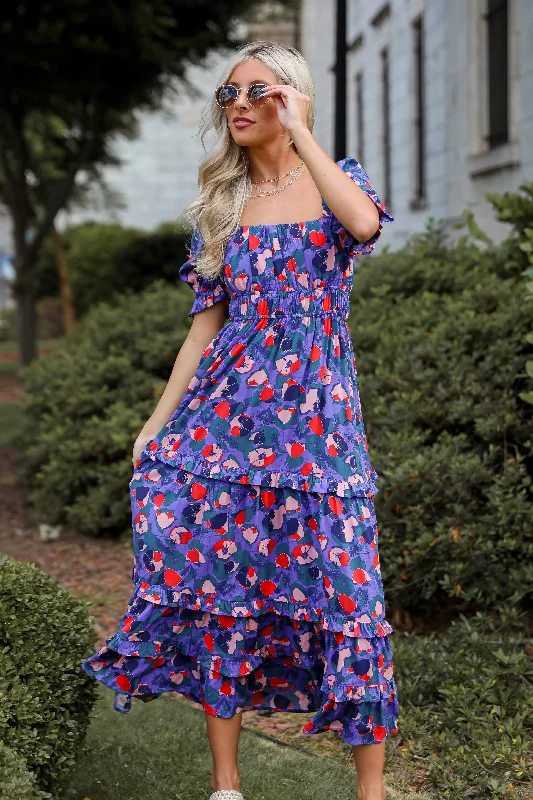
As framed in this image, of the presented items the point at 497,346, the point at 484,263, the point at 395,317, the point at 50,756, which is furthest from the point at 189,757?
the point at 484,263

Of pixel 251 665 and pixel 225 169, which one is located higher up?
pixel 225 169

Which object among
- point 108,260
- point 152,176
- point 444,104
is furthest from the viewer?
point 152,176

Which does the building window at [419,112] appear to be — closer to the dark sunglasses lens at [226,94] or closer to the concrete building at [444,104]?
the concrete building at [444,104]

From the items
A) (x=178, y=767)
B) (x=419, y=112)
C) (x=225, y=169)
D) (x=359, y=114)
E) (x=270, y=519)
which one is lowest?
(x=178, y=767)

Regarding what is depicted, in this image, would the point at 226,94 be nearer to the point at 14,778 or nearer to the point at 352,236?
the point at 352,236

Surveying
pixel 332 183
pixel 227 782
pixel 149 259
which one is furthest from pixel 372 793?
pixel 149 259

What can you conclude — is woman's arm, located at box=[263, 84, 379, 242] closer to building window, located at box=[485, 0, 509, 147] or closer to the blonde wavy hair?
the blonde wavy hair

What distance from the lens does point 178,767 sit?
11.4 feet

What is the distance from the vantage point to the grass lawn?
3291 millimetres

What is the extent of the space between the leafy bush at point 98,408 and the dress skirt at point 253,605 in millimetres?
3361

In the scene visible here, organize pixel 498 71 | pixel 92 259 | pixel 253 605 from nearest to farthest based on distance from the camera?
pixel 253 605, pixel 498 71, pixel 92 259

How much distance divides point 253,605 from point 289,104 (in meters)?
1.33

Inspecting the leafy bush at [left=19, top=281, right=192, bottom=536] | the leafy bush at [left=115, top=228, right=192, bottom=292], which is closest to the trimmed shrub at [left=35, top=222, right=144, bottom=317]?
the leafy bush at [left=115, top=228, right=192, bottom=292]

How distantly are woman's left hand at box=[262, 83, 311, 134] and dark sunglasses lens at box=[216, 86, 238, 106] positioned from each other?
102 mm
